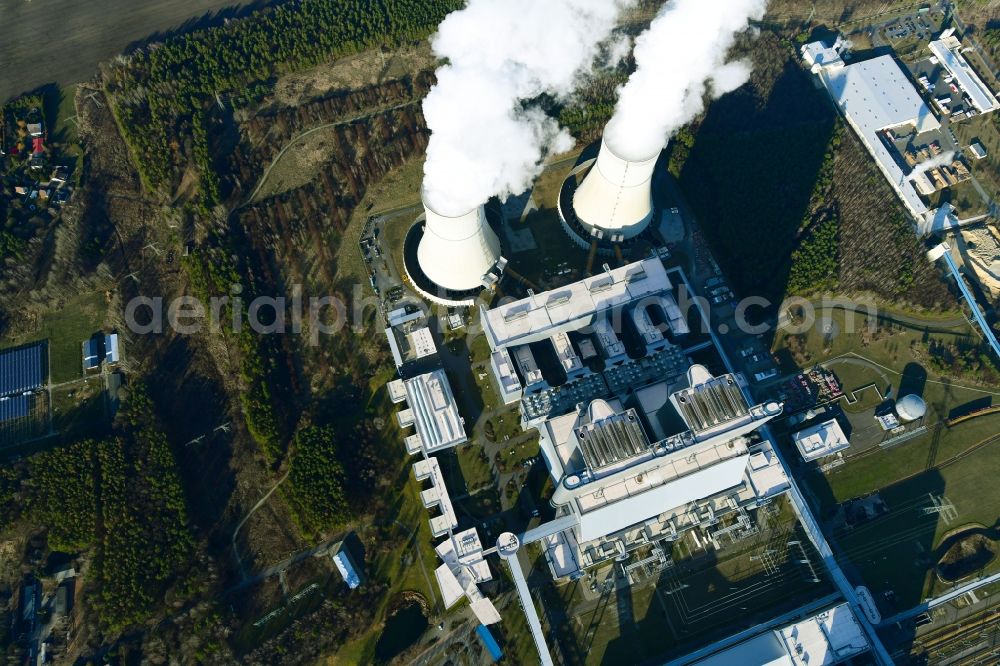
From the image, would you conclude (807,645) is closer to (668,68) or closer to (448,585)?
(448,585)

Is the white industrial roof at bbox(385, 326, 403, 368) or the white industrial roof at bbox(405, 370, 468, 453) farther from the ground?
the white industrial roof at bbox(385, 326, 403, 368)

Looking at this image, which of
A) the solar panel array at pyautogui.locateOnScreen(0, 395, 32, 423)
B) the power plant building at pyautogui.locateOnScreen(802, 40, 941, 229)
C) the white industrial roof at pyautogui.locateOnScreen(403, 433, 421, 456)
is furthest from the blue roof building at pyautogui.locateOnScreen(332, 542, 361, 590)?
the power plant building at pyautogui.locateOnScreen(802, 40, 941, 229)

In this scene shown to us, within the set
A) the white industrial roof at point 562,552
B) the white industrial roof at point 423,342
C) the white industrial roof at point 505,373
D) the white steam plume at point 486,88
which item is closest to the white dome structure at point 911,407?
the white industrial roof at point 562,552

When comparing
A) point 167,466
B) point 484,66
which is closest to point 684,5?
point 484,66

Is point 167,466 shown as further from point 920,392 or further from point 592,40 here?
point 920,392

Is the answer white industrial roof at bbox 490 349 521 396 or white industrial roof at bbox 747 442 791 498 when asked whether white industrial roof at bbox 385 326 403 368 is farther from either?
white industrial roof at bbox 747 442 791 498

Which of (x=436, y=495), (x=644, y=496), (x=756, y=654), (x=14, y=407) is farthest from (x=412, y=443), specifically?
(x=14, y=407)
